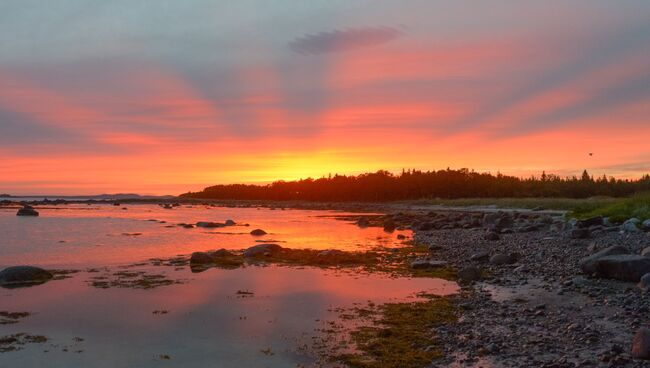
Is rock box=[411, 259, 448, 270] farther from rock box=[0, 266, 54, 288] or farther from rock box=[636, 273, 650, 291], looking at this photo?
rock box=[0, 266, 54, 288]

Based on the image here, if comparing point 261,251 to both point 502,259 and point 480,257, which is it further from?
point 502,259

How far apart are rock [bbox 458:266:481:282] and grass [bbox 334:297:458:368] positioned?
324 centimetres

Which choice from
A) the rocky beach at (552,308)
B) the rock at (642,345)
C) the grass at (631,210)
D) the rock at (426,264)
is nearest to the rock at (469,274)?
the rocky beach at (552,308)

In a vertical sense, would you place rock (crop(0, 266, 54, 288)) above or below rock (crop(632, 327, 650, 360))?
below

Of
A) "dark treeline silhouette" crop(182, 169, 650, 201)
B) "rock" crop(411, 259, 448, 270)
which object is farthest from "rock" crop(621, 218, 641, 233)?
"dark treeline silhouette" crop(182, 169, 650, 201)

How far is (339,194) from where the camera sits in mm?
157375

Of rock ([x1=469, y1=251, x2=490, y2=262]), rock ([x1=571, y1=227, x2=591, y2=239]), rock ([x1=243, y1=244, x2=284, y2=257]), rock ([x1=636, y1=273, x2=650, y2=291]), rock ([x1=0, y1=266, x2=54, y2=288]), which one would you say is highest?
rock ([x1=571, y1=227, x2=591, y2=239])

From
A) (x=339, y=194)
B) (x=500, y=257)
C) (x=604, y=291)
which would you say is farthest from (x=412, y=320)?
(x=339, y=194)

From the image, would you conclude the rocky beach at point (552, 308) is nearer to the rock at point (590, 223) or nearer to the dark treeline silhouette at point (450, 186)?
the rock at point (590, 223)

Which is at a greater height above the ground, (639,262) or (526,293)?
(639,262)

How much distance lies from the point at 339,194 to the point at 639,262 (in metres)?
143

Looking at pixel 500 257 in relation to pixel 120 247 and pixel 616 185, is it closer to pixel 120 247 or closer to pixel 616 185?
pixel 120 247

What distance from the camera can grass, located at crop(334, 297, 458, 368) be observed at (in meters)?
10.0

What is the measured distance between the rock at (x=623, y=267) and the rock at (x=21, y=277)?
1812 centimetres
